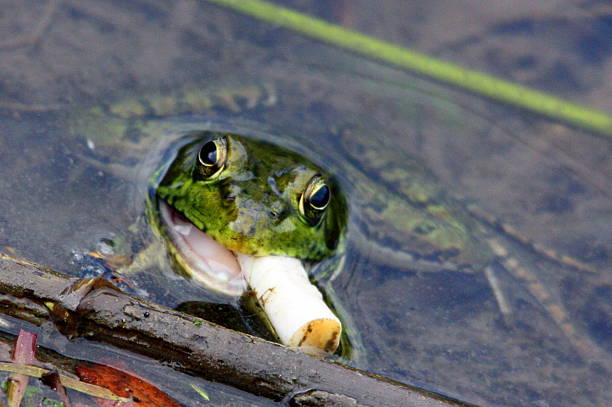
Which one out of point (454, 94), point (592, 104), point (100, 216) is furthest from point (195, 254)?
point (592, 104)

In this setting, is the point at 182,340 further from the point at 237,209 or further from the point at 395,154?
the point at 395,154

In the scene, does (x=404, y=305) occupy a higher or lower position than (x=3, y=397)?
higher

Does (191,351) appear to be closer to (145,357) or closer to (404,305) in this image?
(145,357)

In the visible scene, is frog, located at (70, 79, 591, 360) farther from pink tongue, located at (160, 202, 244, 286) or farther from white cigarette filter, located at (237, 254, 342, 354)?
white cigarette filter, located at (237, 254, 342, 354)

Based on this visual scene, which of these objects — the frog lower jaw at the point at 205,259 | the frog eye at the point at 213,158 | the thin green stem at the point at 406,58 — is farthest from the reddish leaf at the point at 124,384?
the thin green stem at the point at 406,58

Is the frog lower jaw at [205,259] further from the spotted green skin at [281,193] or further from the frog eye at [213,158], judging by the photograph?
the frog eye at [213,158]
